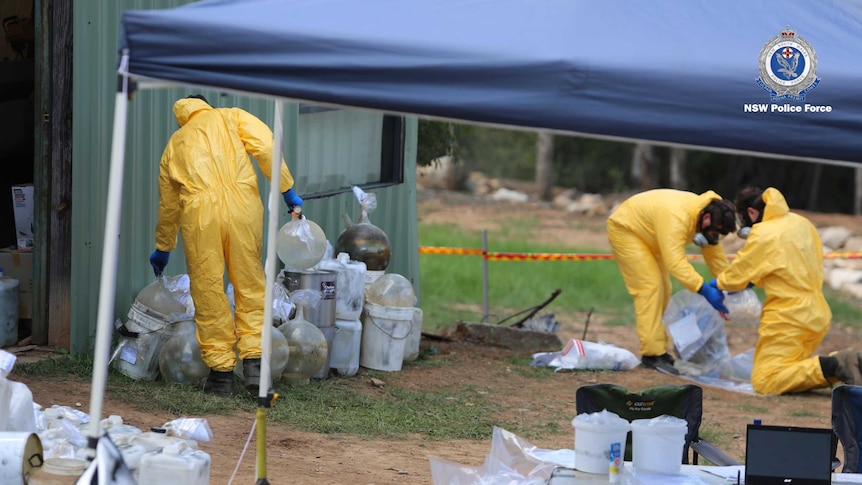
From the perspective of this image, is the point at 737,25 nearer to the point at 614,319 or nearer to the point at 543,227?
the point at 614,319

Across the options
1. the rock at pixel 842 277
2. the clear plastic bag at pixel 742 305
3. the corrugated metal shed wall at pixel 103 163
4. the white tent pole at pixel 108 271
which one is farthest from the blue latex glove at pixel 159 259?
the rock at pixel 842 277

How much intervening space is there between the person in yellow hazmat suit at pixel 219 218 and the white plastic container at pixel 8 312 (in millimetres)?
1229

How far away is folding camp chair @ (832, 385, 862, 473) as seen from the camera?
5434 mm

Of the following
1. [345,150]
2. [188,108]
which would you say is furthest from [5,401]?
[345,150]

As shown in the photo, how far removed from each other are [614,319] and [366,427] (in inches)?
284

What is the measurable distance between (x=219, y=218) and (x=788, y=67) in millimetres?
3816

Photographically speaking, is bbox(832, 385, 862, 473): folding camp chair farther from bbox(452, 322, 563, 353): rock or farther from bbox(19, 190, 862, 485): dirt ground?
bbox(452, 322, 563, 353): rock

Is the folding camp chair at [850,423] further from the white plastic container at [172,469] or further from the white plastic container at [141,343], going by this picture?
the white plastic container at [141,343]

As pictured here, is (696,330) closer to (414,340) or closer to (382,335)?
(414,340)

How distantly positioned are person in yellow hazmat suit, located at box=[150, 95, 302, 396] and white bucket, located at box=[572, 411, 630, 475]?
318 cm

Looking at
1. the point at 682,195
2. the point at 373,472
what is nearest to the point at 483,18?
the point at 373,472

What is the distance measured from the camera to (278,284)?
26.9 feet

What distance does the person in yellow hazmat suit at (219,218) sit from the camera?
7.09 metres

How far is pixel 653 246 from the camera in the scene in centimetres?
1023
